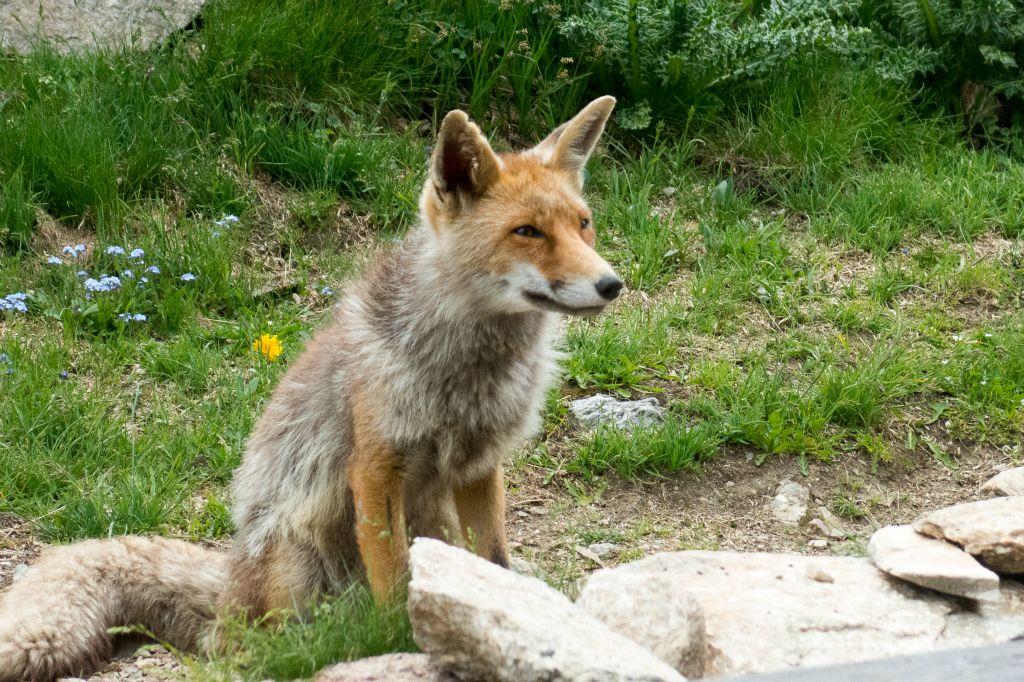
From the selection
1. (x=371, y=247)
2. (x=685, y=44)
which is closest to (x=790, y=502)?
(x=371, y=247)

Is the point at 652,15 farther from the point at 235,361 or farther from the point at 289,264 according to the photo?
the point at 235,361

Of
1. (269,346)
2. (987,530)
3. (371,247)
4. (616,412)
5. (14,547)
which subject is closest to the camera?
(987,530)

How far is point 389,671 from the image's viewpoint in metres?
3.26

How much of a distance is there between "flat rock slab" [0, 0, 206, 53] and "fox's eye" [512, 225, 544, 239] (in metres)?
4.29

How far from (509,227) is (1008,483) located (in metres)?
2.73

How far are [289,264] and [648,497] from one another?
2.69 m

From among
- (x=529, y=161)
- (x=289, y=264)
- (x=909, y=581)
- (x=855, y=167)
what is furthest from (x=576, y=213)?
(x=855, y=167)

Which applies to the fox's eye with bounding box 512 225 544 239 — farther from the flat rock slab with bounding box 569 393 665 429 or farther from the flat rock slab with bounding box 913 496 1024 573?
the flat rock slab with bounding box 569 393 665 429

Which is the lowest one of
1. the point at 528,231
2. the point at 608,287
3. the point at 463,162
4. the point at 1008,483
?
the point at 1008,483

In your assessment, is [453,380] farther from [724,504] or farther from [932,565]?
[724,504]

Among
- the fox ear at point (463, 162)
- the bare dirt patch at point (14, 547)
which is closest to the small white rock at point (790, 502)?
the fox ear at point (463, 162)

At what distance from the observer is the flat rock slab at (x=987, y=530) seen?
3.81m

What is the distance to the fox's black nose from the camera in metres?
3.76

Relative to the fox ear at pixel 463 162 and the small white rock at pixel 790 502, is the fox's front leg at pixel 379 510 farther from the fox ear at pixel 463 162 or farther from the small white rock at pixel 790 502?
the small white rock at pixel 790 502
